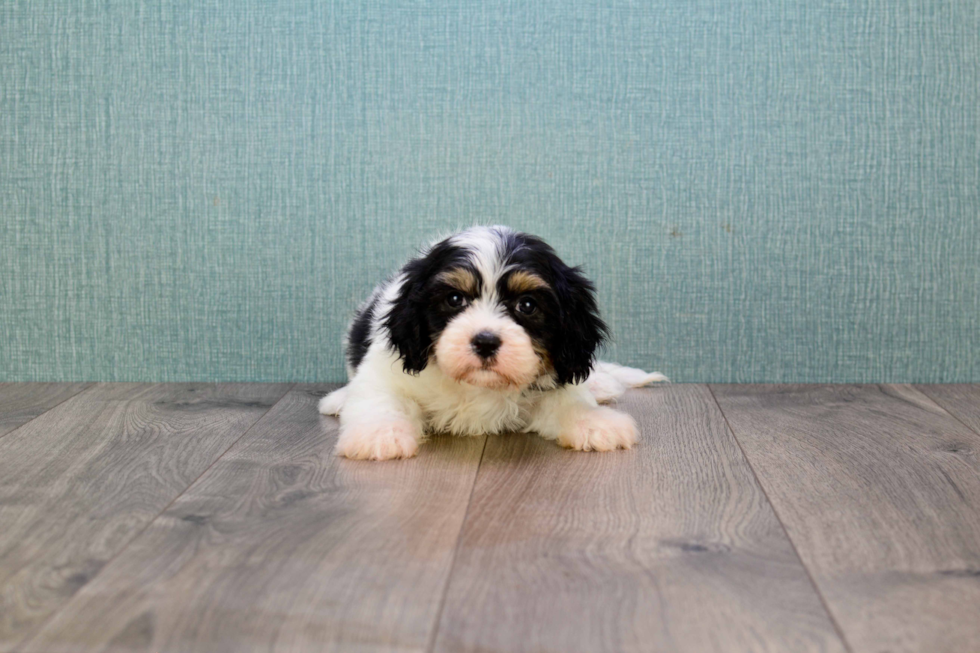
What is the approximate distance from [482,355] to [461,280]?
20cm

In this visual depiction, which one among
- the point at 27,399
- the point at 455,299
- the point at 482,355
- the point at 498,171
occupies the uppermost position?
the point at 498,171

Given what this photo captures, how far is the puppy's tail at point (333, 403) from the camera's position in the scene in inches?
101

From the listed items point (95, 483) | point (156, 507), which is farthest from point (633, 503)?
point (95, 483)

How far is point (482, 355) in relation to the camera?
1997mm

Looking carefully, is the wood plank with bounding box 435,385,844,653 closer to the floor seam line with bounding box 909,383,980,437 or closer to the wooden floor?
the wooden floor

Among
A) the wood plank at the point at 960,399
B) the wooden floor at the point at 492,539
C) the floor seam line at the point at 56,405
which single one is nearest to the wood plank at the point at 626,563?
the wooden floor at the point at 492,539

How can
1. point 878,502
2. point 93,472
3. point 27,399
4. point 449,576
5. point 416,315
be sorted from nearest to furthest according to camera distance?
1. point 449,576
2. point 878,502
3. point 93,472
4. point 416,315
5. point 27,399

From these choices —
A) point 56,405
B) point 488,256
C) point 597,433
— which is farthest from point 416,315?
point 56,405

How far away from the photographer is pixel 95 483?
184 cm

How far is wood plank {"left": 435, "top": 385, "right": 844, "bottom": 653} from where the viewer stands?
116 centimetres

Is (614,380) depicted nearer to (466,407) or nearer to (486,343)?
(466,407)

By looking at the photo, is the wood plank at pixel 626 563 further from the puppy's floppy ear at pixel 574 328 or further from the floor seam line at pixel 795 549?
the puppy's floppy ear at pixel 574 328

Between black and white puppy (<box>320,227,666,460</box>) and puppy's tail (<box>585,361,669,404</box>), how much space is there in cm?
34

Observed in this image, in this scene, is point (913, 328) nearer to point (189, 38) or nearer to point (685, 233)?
point (685, 233)
